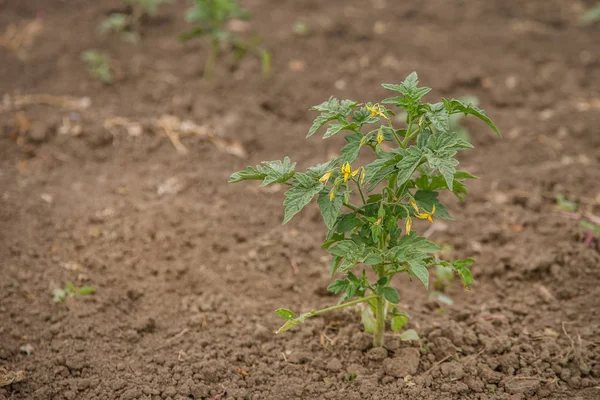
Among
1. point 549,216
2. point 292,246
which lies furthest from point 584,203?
point 292,246

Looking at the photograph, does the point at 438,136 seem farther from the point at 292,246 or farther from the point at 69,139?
the point at 69,139

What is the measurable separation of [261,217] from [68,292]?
49.3 inches

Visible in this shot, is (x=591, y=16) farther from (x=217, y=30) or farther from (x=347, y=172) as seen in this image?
(x=347, y=172)

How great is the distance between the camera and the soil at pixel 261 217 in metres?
2.89

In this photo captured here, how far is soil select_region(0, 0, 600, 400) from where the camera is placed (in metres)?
2.89

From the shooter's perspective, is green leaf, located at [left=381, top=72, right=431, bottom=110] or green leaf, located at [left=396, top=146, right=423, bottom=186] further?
green leaf, located at [left=381, top=72, right=431, bottom=110]

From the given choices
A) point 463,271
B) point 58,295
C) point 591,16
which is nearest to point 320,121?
point 463,271

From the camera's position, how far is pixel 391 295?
2578 mm

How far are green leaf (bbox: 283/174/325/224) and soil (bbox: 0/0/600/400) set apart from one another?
87 centimetres

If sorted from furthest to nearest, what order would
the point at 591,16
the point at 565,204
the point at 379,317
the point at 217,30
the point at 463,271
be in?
the point at 591,16 → the point at 217,30 → the point at 565,204 → the point at 379,317 → the point at 463,271

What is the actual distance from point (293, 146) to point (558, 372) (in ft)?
8.51

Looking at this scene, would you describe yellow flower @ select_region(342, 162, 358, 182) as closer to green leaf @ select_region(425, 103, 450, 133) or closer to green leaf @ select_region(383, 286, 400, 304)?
green leaf @ select_region(425, 103, 450, 133)

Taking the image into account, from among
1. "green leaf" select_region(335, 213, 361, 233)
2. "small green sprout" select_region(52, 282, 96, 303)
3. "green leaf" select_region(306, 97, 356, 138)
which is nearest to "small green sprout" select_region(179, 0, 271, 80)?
"small green sprout" select_region(52, 282, 96, 303)

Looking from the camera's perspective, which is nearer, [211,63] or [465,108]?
[465,108]
